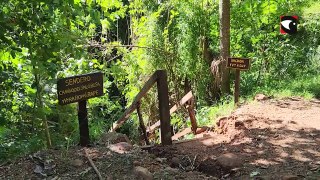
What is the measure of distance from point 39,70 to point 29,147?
162cm

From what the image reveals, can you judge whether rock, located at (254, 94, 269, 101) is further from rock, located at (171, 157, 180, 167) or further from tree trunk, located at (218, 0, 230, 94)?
rock, located at (171, 157, 180, 167)

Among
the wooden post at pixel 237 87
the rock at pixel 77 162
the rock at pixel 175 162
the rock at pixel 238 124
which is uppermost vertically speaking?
the wooden post at pixel 237 87

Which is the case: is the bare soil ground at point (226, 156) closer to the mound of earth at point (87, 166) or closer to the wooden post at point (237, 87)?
the mound of earth at point (87, 166)

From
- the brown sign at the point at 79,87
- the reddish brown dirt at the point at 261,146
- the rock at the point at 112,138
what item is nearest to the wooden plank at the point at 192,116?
the reddish brown dirt at the point at 261,146

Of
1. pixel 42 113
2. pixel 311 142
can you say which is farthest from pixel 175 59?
pixel 42 113

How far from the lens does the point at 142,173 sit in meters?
3.95

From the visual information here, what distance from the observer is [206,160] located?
202 inches

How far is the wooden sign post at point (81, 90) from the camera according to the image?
4.23m

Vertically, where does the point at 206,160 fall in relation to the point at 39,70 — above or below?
below

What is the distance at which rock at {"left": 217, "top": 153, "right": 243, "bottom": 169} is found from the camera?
4.82 metres

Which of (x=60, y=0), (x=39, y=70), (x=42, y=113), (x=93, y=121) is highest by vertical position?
(x=60, y=0)

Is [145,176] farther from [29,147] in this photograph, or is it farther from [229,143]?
[229,143]

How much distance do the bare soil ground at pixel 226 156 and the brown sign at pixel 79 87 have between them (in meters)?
0.64

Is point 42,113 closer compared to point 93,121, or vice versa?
point 42,113
